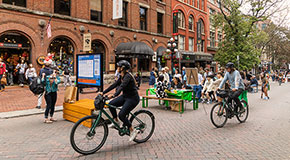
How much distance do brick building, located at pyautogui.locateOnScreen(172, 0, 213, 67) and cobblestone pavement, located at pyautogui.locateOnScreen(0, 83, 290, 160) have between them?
2396 cm

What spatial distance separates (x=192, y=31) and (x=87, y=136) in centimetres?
3118

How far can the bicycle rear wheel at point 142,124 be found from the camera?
4.71 m

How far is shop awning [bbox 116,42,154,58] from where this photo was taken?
19484mm

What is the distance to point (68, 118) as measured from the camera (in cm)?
681

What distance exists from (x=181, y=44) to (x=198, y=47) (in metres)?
4.84

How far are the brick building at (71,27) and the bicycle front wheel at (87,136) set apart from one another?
1319 cm

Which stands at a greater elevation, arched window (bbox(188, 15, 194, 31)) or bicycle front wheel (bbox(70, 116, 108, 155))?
arched window (bbox(188, 15, 194, 31))

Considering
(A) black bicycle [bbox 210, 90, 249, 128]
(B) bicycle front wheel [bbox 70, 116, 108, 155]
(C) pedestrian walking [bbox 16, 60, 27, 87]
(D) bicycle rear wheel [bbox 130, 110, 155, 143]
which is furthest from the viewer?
(C) pedestrian walking [bbox 16, 60, 27, 87]

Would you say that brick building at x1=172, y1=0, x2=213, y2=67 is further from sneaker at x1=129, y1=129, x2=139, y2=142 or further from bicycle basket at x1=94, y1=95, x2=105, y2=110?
bicycle basket at x1=94, y1=95, x2=105, y2=110

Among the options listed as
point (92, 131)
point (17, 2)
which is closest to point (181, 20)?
point (17, 2)

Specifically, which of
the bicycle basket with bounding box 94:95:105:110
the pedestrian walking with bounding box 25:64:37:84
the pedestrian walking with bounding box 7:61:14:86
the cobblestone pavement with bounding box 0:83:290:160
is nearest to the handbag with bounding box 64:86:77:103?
the cobblestone pavement with bounding box 0:83:290:160

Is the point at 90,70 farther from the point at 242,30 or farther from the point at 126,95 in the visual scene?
the point at 242,30

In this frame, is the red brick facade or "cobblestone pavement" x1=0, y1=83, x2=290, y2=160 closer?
"cobblestone pavement" x1=0, y1=83, x2=290, y2=160

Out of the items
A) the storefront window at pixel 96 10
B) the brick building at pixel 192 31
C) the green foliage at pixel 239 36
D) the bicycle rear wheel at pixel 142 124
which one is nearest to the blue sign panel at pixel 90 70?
the bicycle rear wheel at pixel 142 124
